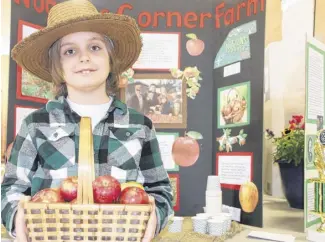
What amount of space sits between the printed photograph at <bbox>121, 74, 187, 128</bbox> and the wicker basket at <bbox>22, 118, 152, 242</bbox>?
3.43 ft

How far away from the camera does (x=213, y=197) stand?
2039mm

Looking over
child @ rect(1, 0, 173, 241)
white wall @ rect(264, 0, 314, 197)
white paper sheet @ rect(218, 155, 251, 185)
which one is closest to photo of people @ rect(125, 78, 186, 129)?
white paper sheet @ rect(218, 155, 251, 185)

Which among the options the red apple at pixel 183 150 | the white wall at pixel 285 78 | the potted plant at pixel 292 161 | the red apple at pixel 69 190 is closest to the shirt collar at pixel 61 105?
the red apple at pixel 69 190

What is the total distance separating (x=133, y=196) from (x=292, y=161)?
4.80 ft

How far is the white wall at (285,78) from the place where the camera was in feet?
8.56

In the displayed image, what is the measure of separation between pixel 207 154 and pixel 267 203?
2.19ft

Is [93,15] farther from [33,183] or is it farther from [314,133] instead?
[314,133]

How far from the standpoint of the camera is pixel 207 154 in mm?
2191

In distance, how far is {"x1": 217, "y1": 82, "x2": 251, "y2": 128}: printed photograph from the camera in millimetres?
2148

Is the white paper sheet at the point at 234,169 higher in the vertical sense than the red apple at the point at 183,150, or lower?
lower

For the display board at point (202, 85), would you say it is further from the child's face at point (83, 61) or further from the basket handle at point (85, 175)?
the basket handle at point (85, 175)

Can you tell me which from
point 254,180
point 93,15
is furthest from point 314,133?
point 93,15

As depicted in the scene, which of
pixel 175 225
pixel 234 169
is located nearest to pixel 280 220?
pixel 234 169

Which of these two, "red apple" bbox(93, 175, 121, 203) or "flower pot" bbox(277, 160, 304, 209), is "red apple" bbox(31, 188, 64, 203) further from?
"flower pot" bbox(277, 160, 304, 209)
